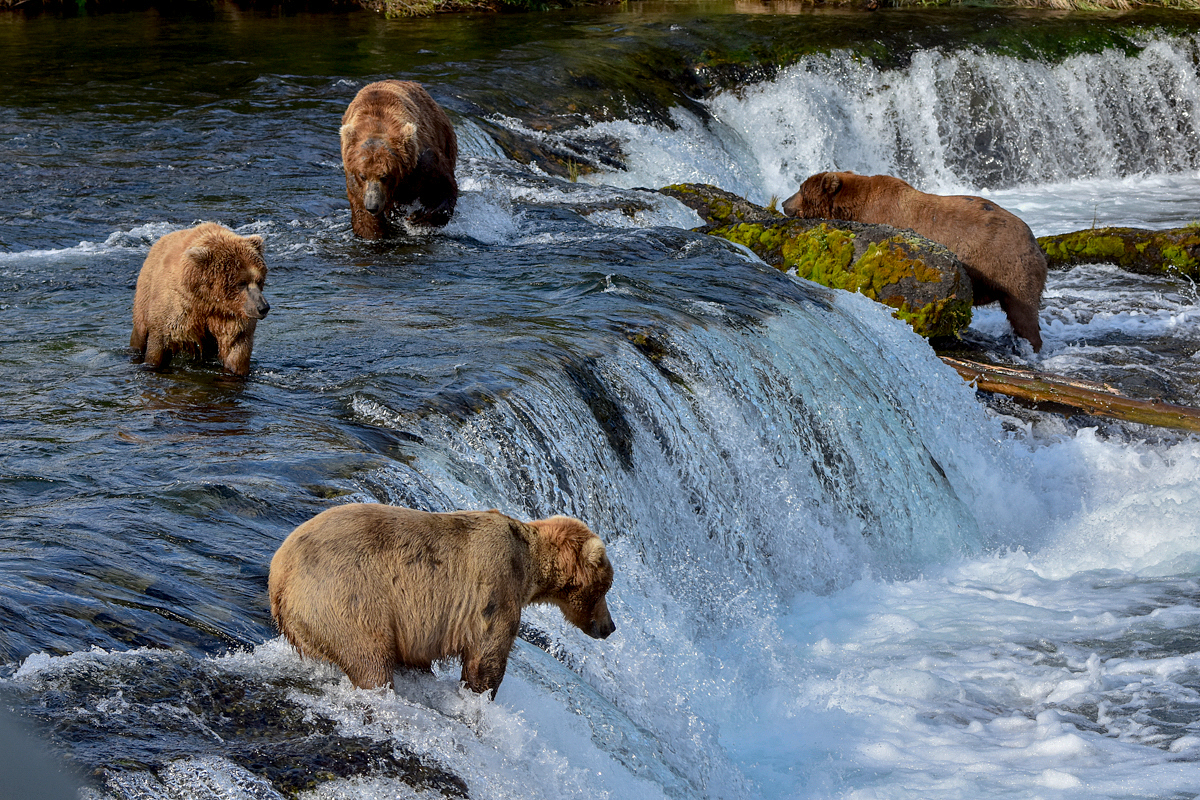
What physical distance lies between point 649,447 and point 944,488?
3012 millimetres

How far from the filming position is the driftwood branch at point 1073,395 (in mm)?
9648

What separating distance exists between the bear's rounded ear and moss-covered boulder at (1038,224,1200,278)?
1083 centimetres

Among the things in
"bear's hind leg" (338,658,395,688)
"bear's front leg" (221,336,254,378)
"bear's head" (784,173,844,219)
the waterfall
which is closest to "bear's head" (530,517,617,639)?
"bear's hind leg" (338,658,395,688)

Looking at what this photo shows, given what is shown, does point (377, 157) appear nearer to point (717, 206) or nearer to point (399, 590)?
point (717, 206)

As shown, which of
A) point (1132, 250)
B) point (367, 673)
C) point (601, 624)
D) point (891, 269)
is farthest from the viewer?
point (1132, 250)

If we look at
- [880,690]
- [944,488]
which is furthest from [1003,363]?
[880,690]

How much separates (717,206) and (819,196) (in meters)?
1.14

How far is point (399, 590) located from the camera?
3.62 meters

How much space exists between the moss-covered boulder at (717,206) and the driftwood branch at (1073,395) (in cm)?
288

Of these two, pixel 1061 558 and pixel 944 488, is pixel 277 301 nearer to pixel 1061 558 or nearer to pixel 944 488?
pixel 944 488

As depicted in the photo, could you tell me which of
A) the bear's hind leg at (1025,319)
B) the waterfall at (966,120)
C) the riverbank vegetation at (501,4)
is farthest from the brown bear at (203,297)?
the riverbank vegetation at (501,4)

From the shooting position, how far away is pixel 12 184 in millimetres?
12258

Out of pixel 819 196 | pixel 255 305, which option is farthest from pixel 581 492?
pixel 819 196

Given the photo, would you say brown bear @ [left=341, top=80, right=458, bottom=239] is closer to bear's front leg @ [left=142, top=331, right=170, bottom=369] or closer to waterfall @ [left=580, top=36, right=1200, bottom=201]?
bear's front leg @ [left=142, top=331, right=170, bottom=369]
